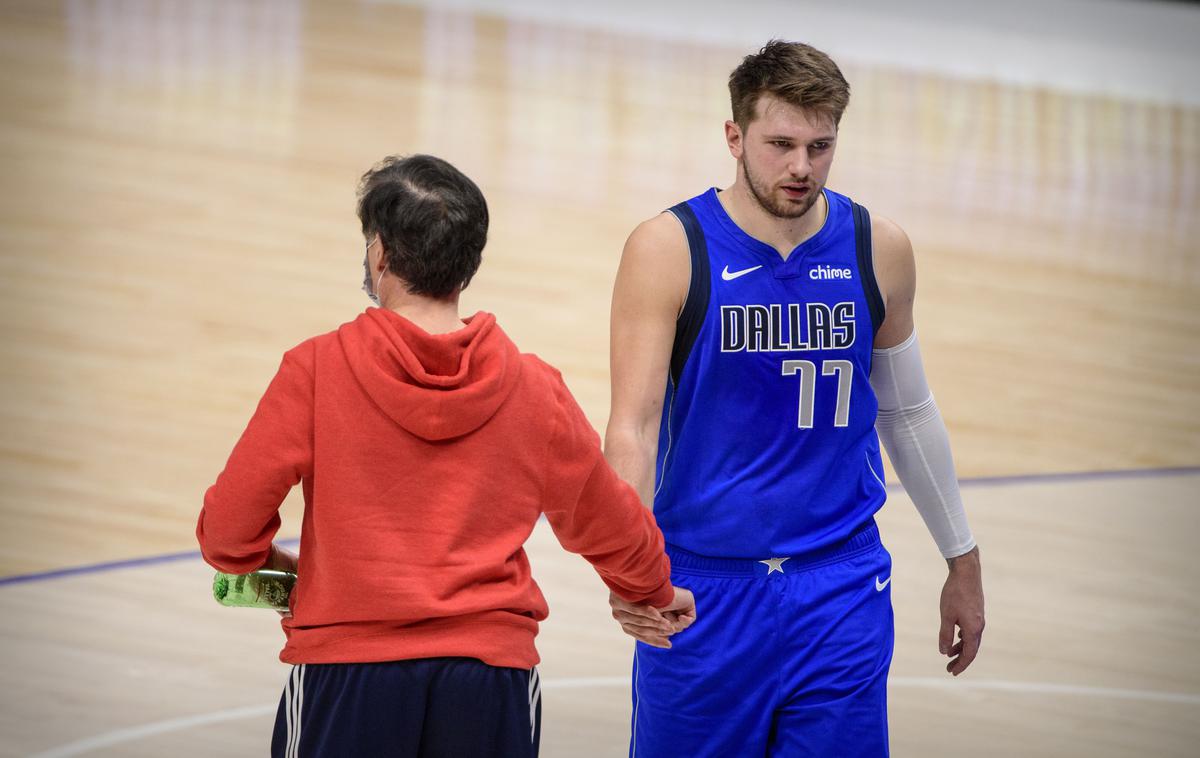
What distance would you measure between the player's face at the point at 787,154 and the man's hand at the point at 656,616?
0.75 metres

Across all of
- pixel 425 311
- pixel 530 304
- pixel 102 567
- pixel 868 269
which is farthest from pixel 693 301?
pixel 530 304

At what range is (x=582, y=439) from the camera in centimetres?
248

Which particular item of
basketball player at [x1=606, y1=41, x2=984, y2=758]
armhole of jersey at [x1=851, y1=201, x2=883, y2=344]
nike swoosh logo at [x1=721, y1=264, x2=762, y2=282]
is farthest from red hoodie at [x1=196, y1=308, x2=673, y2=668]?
armhole of jersey at [x1=851, y1=201, x2=883, y2=344]

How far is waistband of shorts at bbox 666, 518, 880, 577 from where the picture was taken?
321cm

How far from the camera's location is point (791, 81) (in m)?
3.08

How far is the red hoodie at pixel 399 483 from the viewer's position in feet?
7.74

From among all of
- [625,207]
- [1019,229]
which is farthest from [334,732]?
[1019,229]

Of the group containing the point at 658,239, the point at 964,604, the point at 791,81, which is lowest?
the point at 964,604

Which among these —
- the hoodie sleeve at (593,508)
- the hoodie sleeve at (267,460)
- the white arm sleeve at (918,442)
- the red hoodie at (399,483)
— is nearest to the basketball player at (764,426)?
the white arm sleeve at (918,442)

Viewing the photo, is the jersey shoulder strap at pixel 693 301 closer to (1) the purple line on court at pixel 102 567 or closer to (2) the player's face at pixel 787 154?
(2) the player's face at pixel 787 154

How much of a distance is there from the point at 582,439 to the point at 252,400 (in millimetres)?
5035

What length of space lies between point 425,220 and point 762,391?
980 mm

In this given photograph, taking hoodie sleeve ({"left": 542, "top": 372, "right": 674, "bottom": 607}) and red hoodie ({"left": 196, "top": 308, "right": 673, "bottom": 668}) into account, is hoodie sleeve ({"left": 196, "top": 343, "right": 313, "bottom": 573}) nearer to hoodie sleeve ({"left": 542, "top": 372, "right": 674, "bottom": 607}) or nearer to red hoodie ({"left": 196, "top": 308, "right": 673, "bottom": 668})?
red hoodie ({"left": 196, "top": 308, "right": 673, "bottom": 668})

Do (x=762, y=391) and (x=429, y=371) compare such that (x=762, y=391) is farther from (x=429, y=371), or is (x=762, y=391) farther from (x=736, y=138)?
(x=429, y=371)
